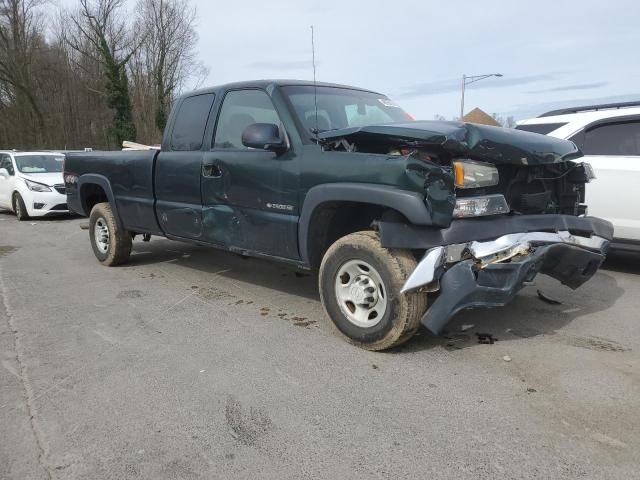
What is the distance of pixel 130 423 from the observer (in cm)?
290

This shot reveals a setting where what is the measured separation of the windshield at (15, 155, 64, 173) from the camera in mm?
12841

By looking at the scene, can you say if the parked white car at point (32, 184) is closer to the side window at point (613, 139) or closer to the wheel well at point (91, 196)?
the wheel well at point (91, 196)

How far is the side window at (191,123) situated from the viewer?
5.17 metres

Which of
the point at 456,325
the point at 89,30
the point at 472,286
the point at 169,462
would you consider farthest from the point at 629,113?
the point at 89,30

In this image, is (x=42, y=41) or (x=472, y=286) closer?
(x=472, y=286)

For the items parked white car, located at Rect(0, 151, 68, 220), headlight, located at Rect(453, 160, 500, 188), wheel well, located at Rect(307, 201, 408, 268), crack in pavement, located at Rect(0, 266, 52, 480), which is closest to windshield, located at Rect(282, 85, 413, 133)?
wheel well, located at Rect(307, 201, 408, 268)

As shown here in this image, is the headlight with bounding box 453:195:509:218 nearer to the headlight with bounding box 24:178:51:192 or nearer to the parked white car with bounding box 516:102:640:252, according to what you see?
the parked white car with bounding box 516:102:640:252

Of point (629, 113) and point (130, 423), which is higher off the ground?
point (629, 113)

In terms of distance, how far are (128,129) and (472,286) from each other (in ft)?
A: 115

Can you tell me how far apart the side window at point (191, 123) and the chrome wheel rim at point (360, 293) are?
7.08ft

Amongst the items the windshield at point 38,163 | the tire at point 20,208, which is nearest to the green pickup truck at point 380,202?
the tire at point 20,208

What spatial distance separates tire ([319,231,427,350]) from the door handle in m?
1.45

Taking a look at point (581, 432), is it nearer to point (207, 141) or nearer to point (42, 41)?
point (207, 141)

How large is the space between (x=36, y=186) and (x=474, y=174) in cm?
1145
